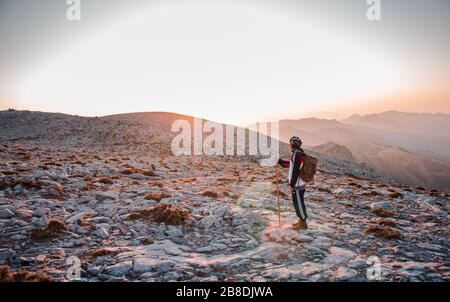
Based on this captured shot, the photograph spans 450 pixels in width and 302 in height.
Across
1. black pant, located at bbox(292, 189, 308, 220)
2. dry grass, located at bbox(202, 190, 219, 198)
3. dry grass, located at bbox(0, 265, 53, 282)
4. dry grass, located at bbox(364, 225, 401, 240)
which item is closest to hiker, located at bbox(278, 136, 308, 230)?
black pant, located at bbox(292, 189, 308, 220)

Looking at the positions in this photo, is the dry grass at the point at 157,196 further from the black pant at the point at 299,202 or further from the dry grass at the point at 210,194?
the black pant at the point at 299,202

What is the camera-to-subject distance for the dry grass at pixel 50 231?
7.92 m

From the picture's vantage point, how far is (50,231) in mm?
8188

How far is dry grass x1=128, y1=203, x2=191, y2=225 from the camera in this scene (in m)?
9.58

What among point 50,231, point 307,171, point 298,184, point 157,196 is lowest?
point 50,231

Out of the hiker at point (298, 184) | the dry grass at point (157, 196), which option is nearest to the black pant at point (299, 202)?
the hiker at point (298, 184)

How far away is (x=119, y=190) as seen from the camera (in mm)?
13891

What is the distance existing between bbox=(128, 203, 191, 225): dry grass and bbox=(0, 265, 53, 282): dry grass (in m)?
4.11

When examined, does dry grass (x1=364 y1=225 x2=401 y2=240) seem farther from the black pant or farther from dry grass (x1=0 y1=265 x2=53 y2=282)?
dry grass (x1=0 y1=265 x2=53 y2=282)

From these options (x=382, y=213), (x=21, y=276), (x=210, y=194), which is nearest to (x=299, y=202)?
(x=382, y=213)

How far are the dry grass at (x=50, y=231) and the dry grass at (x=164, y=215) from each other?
2.20 meters

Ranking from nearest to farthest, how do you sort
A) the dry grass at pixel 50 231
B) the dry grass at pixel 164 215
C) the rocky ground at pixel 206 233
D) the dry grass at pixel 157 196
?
1. the rocky ground at pixel 206 233
2. the dry grass at pixel 50 231
3. the dry grass at pixel 164 215
4. the dry grass at pixel 157 196

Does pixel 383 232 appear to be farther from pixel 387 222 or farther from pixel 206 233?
pixel 206 233

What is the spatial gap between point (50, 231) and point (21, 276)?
2768mm
